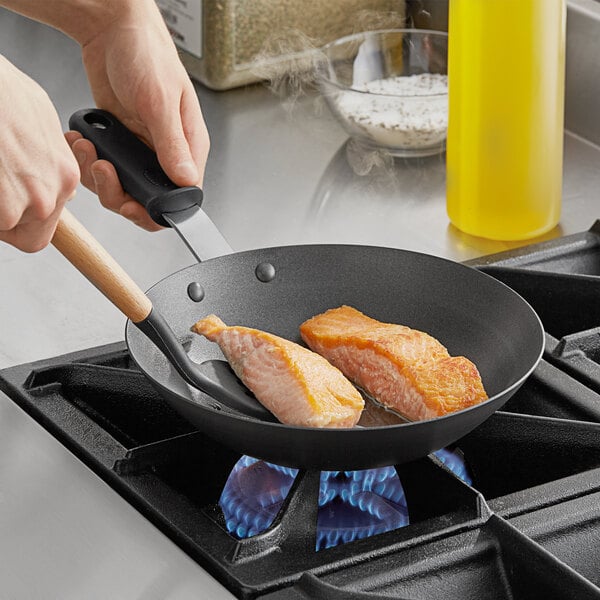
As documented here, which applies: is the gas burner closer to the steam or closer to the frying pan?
the frying pan

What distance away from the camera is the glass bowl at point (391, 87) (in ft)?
4.47

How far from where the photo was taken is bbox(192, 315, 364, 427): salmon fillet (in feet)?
2.63

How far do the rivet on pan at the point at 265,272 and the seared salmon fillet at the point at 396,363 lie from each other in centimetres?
5

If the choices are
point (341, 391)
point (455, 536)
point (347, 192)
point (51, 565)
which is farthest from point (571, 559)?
point (347, 192)

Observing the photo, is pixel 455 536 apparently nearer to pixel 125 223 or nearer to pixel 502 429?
pixel 502 429

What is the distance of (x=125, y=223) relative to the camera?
1.28 metres

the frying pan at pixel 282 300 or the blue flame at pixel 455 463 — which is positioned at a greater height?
the frying pan at pixel 282 300

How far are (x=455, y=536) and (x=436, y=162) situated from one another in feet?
2.51

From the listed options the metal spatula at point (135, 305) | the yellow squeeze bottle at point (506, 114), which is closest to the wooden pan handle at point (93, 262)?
the metal spatula at point (135, 305)

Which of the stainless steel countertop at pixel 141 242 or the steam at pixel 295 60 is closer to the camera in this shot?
the stainless steel countertop at pixel 141 242

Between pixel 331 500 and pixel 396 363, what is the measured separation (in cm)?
11

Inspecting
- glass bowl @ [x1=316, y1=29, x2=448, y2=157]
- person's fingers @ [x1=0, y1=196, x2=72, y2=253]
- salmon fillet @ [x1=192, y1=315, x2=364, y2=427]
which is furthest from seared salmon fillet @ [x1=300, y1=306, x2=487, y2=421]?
glass bowl @ [x1=316, y1=29, x2=448, y2=157]

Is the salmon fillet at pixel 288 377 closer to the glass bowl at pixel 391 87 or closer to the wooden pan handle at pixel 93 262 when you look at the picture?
the wooden pan handle at pixel 93 262

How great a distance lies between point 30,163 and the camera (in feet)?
2.35
